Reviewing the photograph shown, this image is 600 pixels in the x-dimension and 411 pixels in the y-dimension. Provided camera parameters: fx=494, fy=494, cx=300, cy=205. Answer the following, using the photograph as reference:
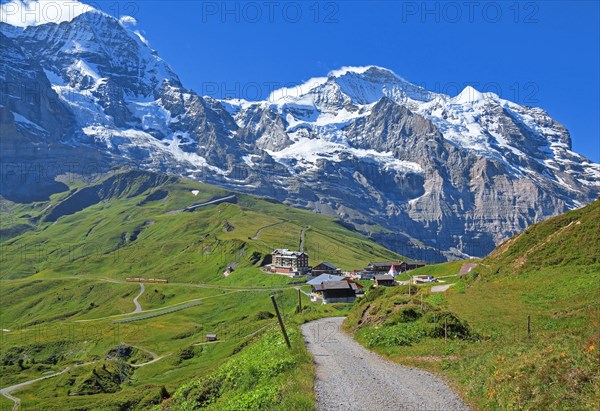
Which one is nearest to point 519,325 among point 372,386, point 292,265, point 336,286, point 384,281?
point 372,386

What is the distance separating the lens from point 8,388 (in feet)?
378

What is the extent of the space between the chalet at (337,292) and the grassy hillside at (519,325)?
184 ft

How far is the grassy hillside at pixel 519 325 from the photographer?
69.9 feet

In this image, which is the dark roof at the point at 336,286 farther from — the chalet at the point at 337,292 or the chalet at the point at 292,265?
the chalet at the point at 292,265

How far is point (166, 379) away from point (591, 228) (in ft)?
236

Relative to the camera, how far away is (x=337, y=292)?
12938cm

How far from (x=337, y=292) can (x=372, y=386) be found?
341 feet

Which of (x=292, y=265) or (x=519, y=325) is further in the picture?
(x=292, y=265)

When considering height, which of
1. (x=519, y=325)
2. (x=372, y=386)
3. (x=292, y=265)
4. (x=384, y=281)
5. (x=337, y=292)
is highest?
(x=292, y=265)

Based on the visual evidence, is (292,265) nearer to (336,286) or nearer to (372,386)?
(336,286)

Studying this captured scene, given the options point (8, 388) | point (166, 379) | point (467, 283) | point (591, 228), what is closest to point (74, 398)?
point (166, 379)

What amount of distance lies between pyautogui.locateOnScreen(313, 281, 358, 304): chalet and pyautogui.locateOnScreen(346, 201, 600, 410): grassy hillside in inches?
2214

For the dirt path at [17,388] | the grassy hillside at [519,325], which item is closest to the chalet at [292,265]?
the dirt path at [17,388]

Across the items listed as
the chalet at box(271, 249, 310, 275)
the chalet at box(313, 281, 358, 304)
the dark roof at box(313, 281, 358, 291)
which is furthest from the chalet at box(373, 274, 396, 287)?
the chalet at box(271, 249, 310, 275)
